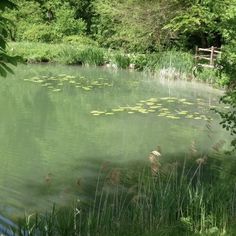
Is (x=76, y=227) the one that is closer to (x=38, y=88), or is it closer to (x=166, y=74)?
(x=38, y=88)

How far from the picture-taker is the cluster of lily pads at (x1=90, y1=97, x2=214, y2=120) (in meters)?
12.5

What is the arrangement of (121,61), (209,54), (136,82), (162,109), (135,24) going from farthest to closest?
(135,24) → (209,54) → (121,61) → (136,82) → (162,109)

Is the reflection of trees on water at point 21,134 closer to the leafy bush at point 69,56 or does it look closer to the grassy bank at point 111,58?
the grassy bank at point 111,58

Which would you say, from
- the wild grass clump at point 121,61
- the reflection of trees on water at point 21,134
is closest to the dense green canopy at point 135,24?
the wild grass clump at point 121,61

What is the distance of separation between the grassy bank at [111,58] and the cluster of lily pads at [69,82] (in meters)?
2.90

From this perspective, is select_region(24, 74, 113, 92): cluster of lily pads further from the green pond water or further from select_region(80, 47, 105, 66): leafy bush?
select_region(80, 47, 105, 66): leafy bush

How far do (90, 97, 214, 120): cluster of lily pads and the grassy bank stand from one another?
15.1 ft

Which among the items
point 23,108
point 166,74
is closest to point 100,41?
point 166,74

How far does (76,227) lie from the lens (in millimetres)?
4844

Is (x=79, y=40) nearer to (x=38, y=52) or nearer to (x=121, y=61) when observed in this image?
(x=38, y=52)

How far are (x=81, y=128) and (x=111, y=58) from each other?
12.4 metres

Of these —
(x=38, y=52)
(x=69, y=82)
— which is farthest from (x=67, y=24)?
(x=69, y=82)

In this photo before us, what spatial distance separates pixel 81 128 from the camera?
11.1 meters

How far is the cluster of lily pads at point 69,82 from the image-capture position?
16656 millimetres
